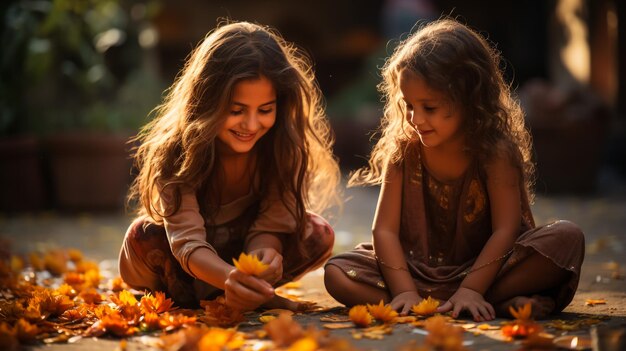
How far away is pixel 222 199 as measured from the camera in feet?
10.4

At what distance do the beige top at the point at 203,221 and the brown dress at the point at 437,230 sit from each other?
11.1 inches

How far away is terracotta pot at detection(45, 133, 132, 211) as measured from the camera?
6.73 m

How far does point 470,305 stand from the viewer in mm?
2674

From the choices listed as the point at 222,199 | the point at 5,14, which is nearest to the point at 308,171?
the point at 222,199

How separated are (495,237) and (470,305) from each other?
0.87 ft

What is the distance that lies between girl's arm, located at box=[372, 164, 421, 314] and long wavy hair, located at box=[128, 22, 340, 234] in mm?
337

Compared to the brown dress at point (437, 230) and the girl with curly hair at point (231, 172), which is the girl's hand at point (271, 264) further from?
the brown dress at point (437, 230)

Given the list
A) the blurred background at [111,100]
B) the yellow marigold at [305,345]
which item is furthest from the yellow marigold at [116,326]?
the blurred background at [111,100]

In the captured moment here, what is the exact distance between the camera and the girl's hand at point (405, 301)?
2730 mm

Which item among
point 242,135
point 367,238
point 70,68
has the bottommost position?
point 367,238

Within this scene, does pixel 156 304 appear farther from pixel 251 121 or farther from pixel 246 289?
pixel 251 121

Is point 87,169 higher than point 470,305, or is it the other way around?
point 87,169

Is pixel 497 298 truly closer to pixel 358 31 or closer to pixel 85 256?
pixel 85 256

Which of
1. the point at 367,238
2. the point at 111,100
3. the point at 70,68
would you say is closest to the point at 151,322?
the point at 367,238
